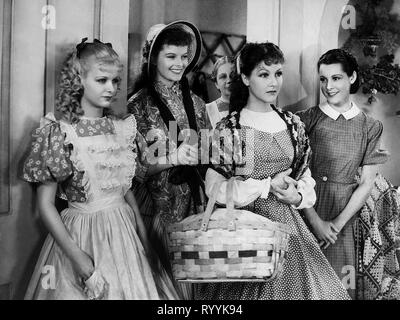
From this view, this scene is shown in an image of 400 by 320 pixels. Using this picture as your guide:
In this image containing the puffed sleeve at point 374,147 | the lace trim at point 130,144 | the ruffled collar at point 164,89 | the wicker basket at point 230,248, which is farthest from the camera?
the puffed sleeve at point 374,147

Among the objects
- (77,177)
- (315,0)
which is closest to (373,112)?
(315,0)

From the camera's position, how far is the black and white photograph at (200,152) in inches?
67.3

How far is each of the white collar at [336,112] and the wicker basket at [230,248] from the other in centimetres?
48

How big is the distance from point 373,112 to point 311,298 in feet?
2.07

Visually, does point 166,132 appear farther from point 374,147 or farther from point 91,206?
point 374,147

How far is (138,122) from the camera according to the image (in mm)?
1885

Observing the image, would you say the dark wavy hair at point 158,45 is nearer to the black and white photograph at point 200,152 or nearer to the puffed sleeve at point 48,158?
the black and white photograph at point 200,152

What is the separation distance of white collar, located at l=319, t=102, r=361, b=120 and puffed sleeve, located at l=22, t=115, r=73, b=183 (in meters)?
0.80

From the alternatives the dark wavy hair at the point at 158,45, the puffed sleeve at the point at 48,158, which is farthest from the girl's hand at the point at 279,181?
the puffed sleeve at the point at 48,158

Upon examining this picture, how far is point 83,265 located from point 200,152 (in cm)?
46

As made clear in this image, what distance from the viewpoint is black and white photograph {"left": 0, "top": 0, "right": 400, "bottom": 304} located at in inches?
67.3

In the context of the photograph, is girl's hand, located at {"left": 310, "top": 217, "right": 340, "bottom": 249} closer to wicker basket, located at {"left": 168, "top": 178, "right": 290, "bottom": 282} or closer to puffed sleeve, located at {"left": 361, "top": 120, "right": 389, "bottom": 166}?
puffed sleeve, located at {"left": 361, "top": 120, "right": 389, "bottom": 166}

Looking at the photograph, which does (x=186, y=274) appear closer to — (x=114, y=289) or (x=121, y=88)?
(x=114, y=289)

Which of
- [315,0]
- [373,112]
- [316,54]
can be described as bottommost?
[373,112]
